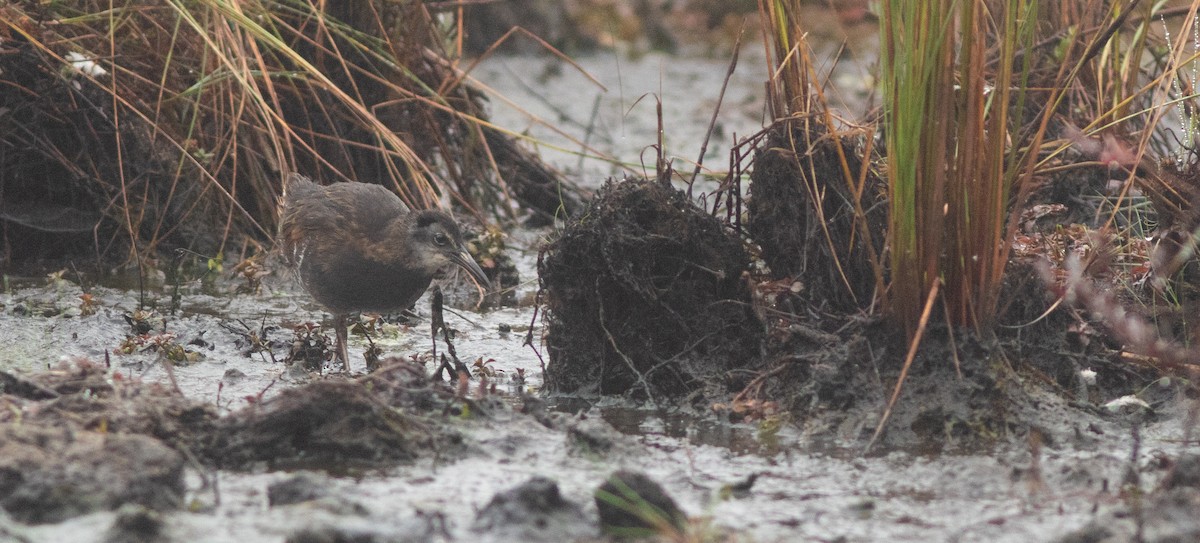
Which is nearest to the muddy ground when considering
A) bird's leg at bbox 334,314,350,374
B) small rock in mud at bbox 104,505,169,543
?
small rock in mud at bbox 104,505,169,543

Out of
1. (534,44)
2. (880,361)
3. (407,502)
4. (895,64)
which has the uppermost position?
(534,44)

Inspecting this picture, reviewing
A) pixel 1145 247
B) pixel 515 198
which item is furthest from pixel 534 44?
pixel 1145 247

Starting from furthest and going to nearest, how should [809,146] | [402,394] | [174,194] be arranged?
[174,194], [809,146], [402,394]

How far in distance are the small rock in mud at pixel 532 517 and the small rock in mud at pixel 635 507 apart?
86mm

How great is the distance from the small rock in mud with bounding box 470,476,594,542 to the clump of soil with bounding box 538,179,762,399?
146 cm

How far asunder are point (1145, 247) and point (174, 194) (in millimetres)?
4875

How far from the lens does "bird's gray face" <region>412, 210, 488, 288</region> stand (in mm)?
5973

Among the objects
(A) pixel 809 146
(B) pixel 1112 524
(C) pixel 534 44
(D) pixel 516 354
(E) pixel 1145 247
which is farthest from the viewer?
(C) pixel 534 44

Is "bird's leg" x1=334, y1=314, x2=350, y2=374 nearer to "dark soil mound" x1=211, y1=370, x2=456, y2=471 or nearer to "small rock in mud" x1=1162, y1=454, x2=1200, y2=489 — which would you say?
"dark soil mound" x1=211, y1=370, x2=456, y2=471

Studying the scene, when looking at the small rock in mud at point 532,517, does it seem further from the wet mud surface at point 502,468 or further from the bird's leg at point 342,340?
the bird's leg at point 342,340

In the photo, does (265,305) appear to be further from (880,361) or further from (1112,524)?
(1112,524)

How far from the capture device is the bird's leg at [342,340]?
581 cm

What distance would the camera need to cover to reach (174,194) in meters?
7.38

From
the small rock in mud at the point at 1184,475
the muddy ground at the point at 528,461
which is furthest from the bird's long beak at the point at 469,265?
the small rock in mud at the point at 1184,475
